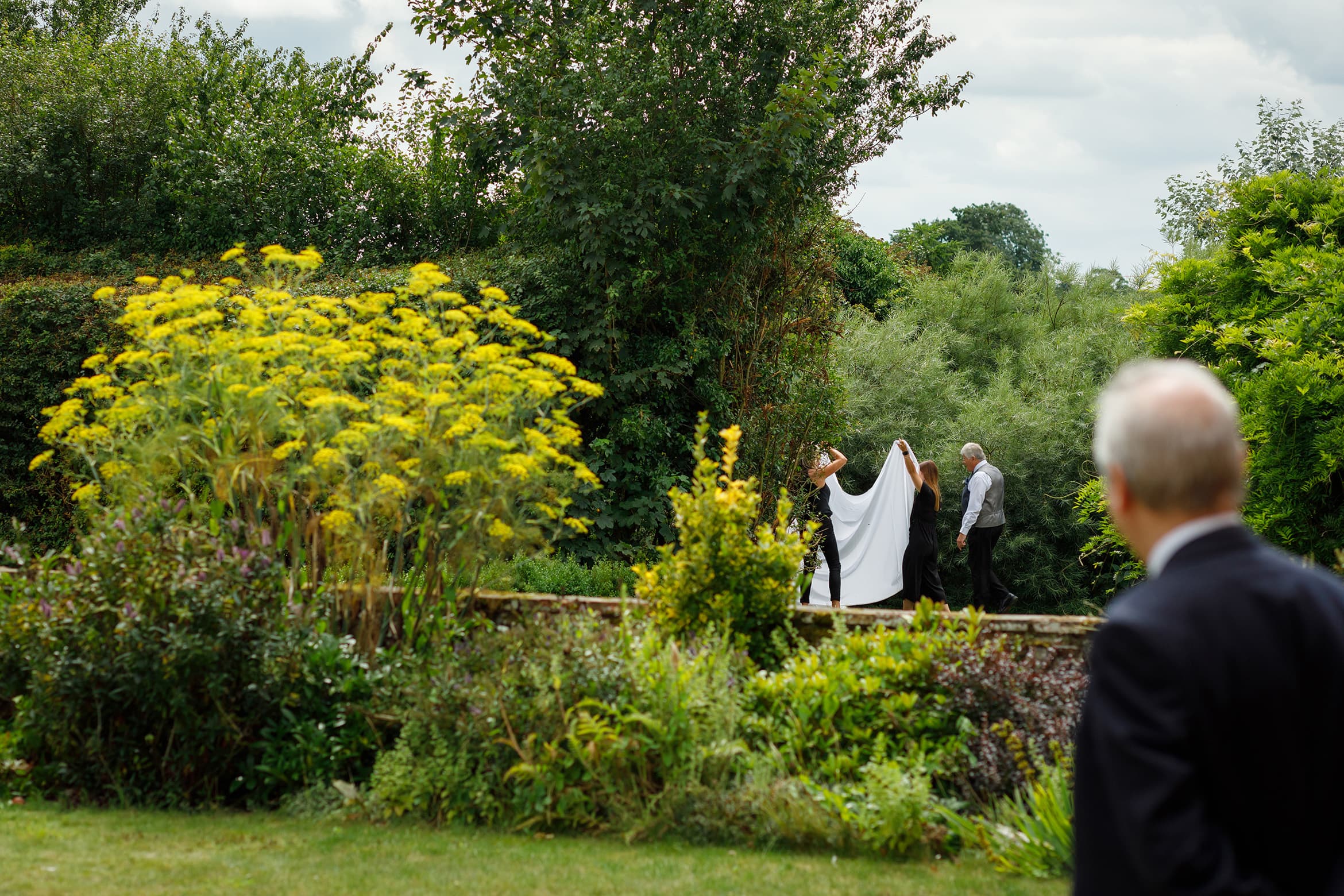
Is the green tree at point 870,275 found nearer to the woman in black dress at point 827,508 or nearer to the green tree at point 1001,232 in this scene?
the woman in black dress at point 827,508

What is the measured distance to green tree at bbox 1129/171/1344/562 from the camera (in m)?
8.01

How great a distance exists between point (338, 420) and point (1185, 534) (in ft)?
15.6

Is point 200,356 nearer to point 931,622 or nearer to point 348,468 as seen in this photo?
point 348,468

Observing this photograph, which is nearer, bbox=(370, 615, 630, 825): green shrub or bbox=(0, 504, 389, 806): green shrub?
bbox=(370, 615, 630, 825): green shrub

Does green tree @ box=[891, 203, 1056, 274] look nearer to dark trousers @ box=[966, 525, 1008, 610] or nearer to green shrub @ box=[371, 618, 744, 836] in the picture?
dark trousers @ box=[966, 525, 1008, 610]

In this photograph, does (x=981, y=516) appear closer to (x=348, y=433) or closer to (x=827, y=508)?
(x=827, y=508)

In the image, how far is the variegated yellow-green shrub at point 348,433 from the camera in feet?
18.2

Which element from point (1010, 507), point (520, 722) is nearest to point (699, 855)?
point (520, 722)

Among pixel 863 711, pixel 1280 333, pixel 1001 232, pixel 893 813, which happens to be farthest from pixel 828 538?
pixel 1001 232

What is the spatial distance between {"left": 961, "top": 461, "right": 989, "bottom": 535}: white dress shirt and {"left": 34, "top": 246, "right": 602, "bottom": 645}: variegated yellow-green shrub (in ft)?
18.3

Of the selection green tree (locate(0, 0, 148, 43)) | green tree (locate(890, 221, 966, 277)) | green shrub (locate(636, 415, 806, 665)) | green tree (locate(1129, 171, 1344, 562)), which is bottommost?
green shrub (locate(636, 415, 806, 665))

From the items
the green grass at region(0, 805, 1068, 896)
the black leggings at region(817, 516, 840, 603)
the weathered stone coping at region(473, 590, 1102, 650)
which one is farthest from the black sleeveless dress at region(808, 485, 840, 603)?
the green grass at region(0, 805, 1068, 896)

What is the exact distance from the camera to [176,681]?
4957 millimetres

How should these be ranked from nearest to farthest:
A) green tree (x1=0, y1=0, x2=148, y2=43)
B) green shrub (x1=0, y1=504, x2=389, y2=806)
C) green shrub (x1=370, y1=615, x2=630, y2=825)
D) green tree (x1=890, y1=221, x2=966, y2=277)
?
green shrub (x1=370, y1=615, x2=630, y2=825) → green shrub (x1=0, y1=504, x2=389, y2=806) → green tree (x1=0, y1=0, x2=148, y2=43) → green tree (x1=890, y1=221, x2=966, y2=277)
